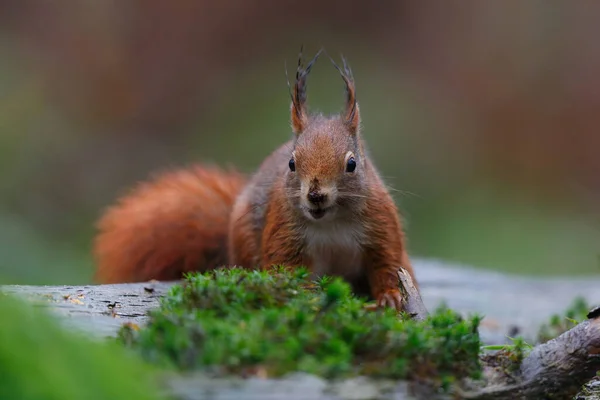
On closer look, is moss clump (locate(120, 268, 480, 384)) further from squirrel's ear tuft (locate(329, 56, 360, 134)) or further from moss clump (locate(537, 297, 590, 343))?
moss clump (locate(537, 297, 590, 343))

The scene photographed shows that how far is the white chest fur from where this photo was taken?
3418 mm

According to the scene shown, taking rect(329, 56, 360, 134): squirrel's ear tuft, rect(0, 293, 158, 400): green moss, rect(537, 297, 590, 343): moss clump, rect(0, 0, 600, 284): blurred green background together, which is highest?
rect(0, 0, 600, 284): blurred green background

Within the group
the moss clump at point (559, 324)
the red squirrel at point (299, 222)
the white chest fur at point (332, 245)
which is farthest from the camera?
the moss clump at point (559, 324)

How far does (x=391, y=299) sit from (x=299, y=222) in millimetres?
500

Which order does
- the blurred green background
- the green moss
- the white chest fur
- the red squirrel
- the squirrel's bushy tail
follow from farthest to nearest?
the blurred green background < the squirrel's bushy tail < the white chest fur < the red squirrel < the green moss

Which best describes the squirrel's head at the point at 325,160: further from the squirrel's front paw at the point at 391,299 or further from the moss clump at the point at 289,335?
the moss clump at the point at 289,335

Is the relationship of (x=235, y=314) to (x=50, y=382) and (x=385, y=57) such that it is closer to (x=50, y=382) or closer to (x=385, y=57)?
(x=50, y=382)

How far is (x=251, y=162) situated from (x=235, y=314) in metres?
7.27

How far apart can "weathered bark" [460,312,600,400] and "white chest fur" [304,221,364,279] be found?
111 cm

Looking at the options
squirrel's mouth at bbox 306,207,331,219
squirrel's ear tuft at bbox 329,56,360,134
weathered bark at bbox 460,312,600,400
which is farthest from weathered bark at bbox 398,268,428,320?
squirrel's ear tuft at bbox 329,56,360,134

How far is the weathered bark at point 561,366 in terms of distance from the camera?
2.37 metres

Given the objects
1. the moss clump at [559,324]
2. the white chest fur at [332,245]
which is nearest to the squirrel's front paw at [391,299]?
the white chest fur at [332,245]

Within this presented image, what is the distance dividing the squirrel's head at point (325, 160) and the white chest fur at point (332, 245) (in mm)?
93

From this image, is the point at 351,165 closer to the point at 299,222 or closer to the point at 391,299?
the point at 299,222
